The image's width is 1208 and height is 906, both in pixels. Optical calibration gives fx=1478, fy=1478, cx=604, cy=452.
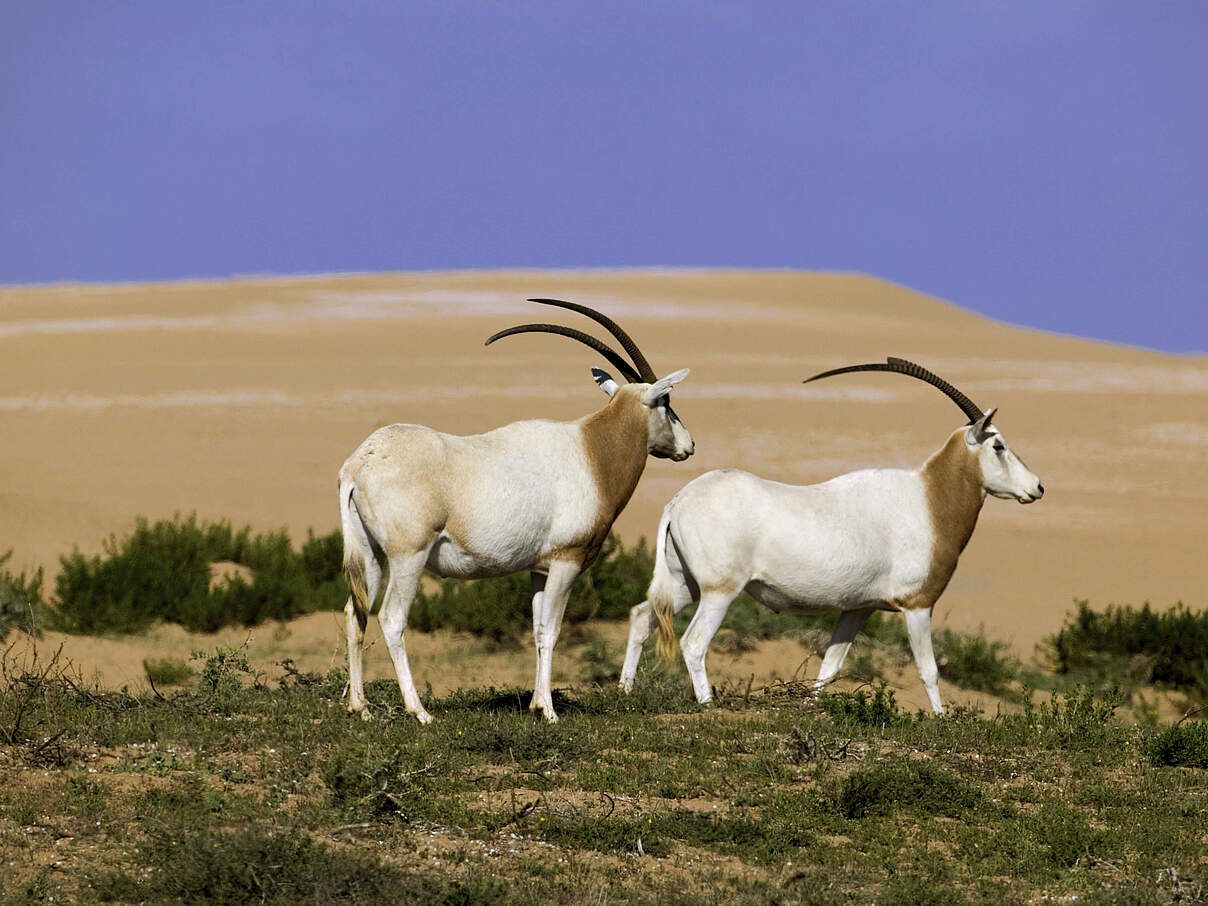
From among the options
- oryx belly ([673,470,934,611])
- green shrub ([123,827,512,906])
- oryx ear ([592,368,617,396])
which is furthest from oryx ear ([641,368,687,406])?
green shrub ([123,827,512,906])

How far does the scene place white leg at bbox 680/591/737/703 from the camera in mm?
11984

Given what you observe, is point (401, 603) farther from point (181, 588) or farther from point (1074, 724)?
point (181, 588)

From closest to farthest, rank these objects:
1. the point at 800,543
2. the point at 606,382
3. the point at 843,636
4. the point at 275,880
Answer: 1. the point at 275,880
2. the point at 800,543
3. the point at 606,382
4. the point at 843,636

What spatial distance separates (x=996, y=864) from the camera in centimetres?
788

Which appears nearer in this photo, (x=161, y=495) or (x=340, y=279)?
(x=161, y=495)

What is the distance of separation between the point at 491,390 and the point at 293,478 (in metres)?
16.6

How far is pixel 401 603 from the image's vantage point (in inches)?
390

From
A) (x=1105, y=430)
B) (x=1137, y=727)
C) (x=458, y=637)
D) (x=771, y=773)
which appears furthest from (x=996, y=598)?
(x=1105, y=430)

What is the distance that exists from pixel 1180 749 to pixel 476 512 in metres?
5.20

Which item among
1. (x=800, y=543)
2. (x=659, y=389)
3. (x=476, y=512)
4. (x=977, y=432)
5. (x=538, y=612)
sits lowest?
(x=538, y=612)

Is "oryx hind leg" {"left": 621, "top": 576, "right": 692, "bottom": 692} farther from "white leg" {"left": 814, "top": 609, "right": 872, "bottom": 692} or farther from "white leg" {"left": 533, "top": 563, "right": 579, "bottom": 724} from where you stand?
"white leg" {"left": 533, "top": 563, "right": 579, "bottom": 724}

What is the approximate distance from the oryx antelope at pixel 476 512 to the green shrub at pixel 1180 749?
420 centimetres

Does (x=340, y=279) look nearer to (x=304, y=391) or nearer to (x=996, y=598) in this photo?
(x=304, y=391)

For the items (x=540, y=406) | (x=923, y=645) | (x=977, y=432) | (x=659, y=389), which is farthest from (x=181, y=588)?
(x=540, y=406)
